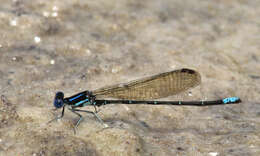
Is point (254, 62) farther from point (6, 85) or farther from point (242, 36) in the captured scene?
point (6, 85)

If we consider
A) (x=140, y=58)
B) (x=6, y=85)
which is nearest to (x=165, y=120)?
(x=140, y=58)

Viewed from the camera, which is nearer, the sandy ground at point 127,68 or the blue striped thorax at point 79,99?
the sandy ground at point 127,68

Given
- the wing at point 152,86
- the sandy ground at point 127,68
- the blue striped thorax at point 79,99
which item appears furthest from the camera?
the wing at point 152,86

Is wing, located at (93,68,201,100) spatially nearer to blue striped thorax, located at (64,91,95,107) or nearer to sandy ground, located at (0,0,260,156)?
blue striped thorax, located at (64,91,95,107)

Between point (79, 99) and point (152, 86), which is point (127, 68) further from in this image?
point (79, 99)

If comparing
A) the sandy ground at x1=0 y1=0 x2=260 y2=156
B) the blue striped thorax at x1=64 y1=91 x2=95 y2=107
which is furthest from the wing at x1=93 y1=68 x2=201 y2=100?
the sandy ground at x1=0 y1=0 x2=260 y2=156

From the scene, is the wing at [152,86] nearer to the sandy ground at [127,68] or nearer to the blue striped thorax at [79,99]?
the blue striped thorax at [79,99]

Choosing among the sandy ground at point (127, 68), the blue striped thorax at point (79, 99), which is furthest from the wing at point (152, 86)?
the sandy ground at point (127, 68)

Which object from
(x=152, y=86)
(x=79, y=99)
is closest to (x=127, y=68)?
(x=152, y=86)
